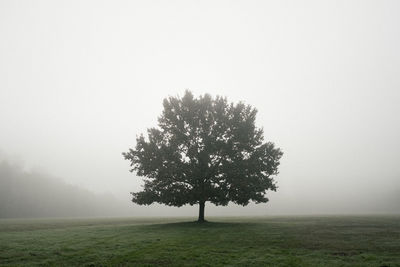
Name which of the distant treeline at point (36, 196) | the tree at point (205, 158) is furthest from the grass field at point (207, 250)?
the distant treeline at point (36, 196)

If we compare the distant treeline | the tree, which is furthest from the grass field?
the distant treeline

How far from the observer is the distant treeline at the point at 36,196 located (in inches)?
5276

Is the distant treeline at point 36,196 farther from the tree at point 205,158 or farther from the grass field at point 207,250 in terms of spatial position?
the grass field at point 207,250

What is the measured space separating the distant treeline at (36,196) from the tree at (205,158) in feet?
387

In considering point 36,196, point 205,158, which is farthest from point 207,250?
point 36,196

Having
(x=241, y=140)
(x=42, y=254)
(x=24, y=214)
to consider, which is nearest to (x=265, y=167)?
(x=241, y=140)

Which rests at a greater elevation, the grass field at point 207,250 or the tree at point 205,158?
the tree at point 205,158

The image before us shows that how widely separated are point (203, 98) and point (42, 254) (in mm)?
29299

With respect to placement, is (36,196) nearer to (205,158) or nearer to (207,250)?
(205,158)

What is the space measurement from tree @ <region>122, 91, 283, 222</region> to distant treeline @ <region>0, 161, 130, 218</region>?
117841mm

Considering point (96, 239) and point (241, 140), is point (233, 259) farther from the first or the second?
point (241, 140)

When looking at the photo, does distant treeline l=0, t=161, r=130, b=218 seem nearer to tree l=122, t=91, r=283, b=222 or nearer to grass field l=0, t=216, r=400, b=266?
tree l=122, t=91, r=283, b=222

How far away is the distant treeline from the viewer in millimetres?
134000

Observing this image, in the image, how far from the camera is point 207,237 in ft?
86.3
